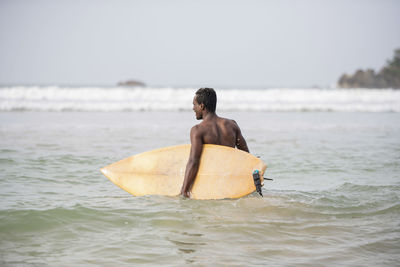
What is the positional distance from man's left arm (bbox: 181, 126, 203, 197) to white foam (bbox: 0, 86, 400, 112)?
651 inches

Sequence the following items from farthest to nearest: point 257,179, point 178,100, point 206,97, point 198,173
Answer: point 178,100
point 198,173
point 206,97
point 257,179

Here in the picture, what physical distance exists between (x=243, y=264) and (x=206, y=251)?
1.10 feet

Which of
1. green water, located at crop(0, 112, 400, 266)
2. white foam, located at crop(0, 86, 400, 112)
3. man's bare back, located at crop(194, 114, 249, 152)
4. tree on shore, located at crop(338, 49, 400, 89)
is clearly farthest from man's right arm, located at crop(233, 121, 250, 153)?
tree on shore, located at crop(338, 49, 400, 89)

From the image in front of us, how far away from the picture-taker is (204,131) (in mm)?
4863

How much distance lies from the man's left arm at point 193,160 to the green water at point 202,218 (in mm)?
225

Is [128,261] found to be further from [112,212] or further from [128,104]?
[128,104]

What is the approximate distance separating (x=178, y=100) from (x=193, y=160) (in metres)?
18.9

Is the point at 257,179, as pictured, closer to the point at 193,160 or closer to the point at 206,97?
the point at 193,160

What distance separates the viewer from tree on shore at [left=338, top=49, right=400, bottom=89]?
58156 millimetres

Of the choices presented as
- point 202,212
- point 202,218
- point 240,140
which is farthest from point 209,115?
point 202,218

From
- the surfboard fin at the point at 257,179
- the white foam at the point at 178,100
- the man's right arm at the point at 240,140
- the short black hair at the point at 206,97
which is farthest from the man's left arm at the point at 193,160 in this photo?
the white foam at the point at 178,100

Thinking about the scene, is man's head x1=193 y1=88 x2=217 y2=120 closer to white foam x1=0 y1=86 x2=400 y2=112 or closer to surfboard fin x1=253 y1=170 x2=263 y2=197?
surfboard fin x1=253 y1=170 x2=263 y2=197

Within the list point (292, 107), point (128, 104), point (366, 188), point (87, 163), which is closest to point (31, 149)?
point (87, 163)

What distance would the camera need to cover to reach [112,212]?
4.33 m
